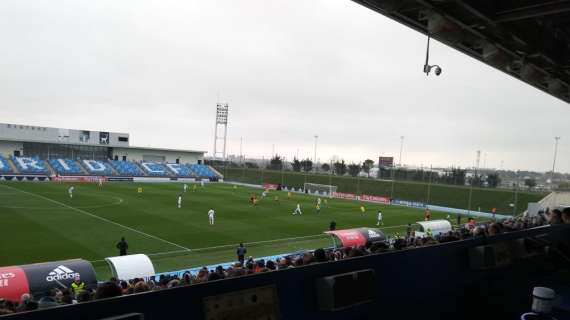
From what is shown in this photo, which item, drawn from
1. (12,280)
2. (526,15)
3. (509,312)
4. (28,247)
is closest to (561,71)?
(526,15)

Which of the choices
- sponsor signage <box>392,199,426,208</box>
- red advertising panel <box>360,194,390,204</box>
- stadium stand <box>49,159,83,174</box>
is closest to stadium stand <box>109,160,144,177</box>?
stadium stand <box>49,159,83,174</box>

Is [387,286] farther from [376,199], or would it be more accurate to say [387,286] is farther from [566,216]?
[376,199]

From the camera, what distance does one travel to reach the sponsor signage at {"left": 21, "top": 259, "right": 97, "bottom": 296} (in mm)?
10352

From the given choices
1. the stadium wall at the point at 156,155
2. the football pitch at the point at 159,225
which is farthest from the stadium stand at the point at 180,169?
the football pitch at the point at 159,225

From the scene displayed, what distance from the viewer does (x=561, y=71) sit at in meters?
8.25

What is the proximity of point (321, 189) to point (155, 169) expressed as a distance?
29.1m

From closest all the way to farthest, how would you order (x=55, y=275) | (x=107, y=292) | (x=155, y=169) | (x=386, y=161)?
(x=107, y=292) < (x=55, y=275) < (x=155, y=169) < (x=386, y=161)

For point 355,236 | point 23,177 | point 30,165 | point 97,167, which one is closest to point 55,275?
point 355,236

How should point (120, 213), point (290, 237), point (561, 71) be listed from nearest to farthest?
1. point (561, 71)
2. point (290, 237)
3. point (120, 213)

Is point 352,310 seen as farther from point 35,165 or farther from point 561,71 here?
point 35,165

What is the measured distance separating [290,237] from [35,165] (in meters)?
47.8

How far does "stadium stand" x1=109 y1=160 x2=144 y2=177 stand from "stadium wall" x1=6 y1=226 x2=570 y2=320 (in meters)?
62.6

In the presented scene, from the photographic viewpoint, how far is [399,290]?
401cm

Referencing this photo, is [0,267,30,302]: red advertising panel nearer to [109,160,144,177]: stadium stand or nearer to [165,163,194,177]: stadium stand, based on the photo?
[109,160,144,177]: stadium stand
